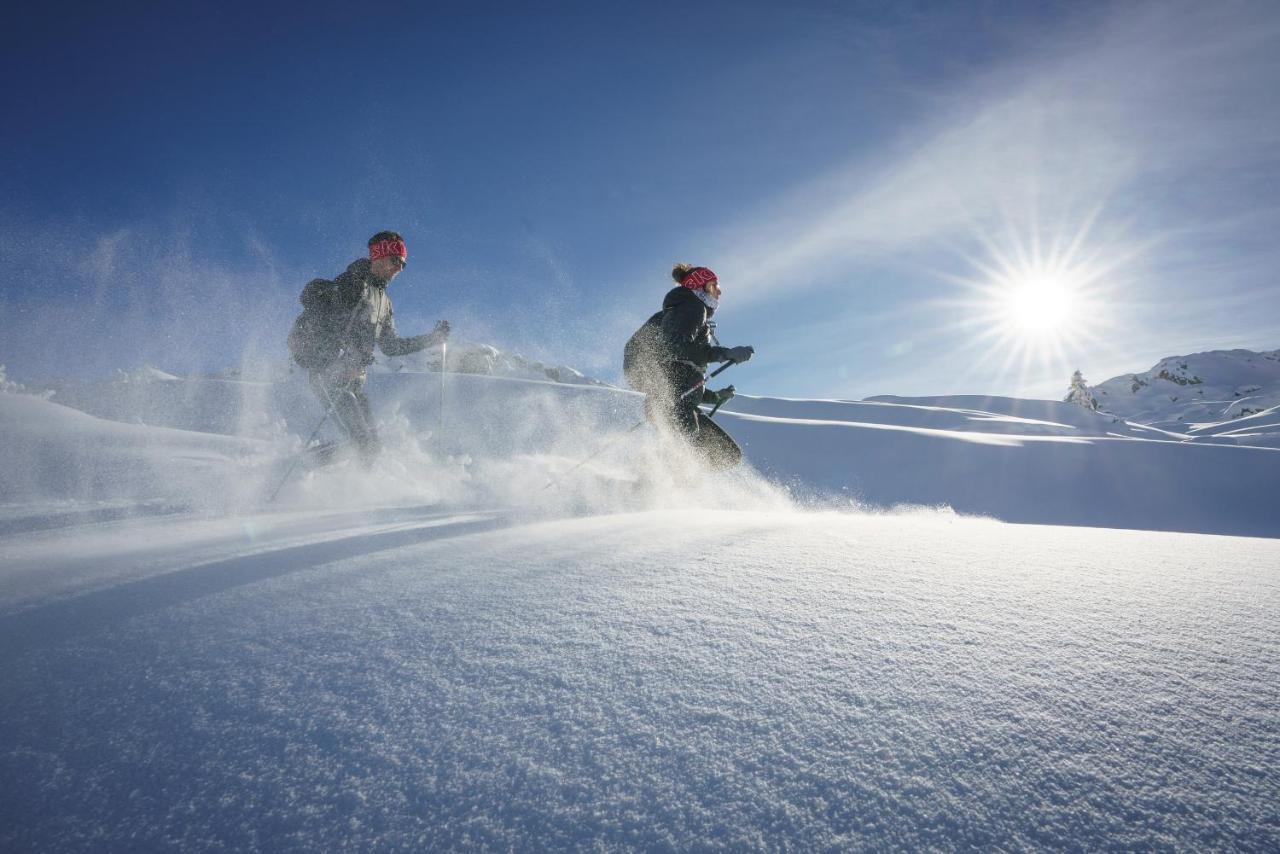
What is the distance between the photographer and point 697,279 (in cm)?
598

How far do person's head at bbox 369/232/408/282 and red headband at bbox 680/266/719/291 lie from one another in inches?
141


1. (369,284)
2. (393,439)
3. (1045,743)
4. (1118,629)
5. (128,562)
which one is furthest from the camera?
(393,439)

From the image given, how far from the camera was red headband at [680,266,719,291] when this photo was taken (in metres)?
5.97

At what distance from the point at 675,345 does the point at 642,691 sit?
494 centimetres

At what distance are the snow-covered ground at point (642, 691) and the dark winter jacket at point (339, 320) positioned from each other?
353 cm

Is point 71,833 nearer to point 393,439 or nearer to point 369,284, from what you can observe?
point 369,284

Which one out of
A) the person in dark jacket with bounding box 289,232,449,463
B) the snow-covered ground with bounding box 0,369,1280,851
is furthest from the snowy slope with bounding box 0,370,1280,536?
the snow-covered ground with bounding box 0,369,1280,851

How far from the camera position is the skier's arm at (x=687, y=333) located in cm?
590

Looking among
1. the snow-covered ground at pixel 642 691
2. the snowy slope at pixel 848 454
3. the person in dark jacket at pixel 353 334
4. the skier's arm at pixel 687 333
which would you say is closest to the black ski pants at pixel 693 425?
the skier's arm at pixel 687 333

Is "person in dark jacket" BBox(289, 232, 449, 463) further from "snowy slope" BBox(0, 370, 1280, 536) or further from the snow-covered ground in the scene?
the snow-covered ground

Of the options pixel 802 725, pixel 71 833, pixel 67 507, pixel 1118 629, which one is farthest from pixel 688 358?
pixel 67 507

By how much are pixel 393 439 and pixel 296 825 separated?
30.0ft

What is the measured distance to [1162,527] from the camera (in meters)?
11.2

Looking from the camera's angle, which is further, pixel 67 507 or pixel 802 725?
→ pixel 67 507
